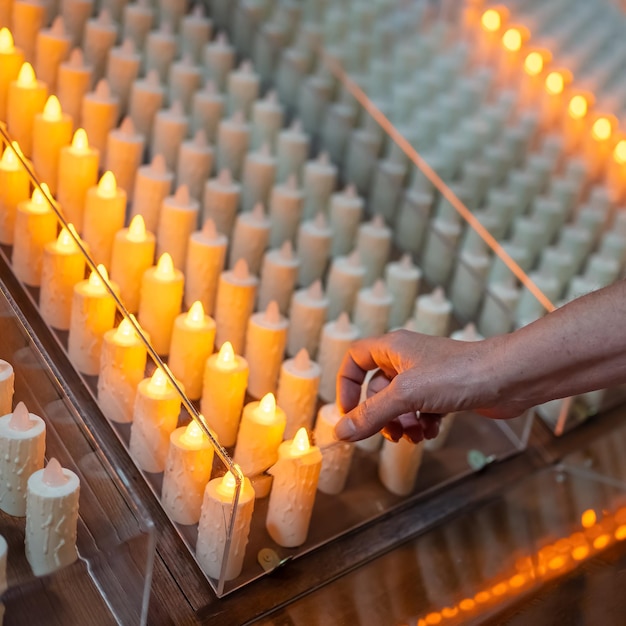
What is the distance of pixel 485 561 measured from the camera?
102 cm

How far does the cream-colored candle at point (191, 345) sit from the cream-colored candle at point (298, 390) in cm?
9

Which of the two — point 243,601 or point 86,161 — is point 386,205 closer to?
point 86,161

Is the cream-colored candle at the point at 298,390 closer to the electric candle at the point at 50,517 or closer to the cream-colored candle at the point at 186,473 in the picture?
the cream-colored candle at the point at 186,473

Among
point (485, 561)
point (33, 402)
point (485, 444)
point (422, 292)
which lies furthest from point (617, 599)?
point (33, 402)

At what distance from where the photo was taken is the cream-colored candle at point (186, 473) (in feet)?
2.90

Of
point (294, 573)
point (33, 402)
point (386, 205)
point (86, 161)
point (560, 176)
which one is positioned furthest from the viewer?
point (560, 176)

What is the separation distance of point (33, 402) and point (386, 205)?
0.69m

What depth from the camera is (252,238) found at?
3.95 feet

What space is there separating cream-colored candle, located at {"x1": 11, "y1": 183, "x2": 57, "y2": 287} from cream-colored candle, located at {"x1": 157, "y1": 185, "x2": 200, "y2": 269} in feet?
0.54

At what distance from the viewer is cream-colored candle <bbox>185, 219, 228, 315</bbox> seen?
1.12m

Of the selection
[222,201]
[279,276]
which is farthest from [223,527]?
[222,201]

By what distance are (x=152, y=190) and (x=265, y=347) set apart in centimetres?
26

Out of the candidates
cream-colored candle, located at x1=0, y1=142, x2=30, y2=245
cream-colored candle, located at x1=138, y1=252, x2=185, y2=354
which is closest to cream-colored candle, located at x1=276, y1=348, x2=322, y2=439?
cream-colored candle, located at x1=138, y1=252, x2=185, y2=354

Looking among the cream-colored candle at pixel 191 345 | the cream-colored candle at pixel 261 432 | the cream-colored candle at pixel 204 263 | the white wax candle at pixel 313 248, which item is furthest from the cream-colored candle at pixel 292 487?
the white wax candle at pixel 313 248
